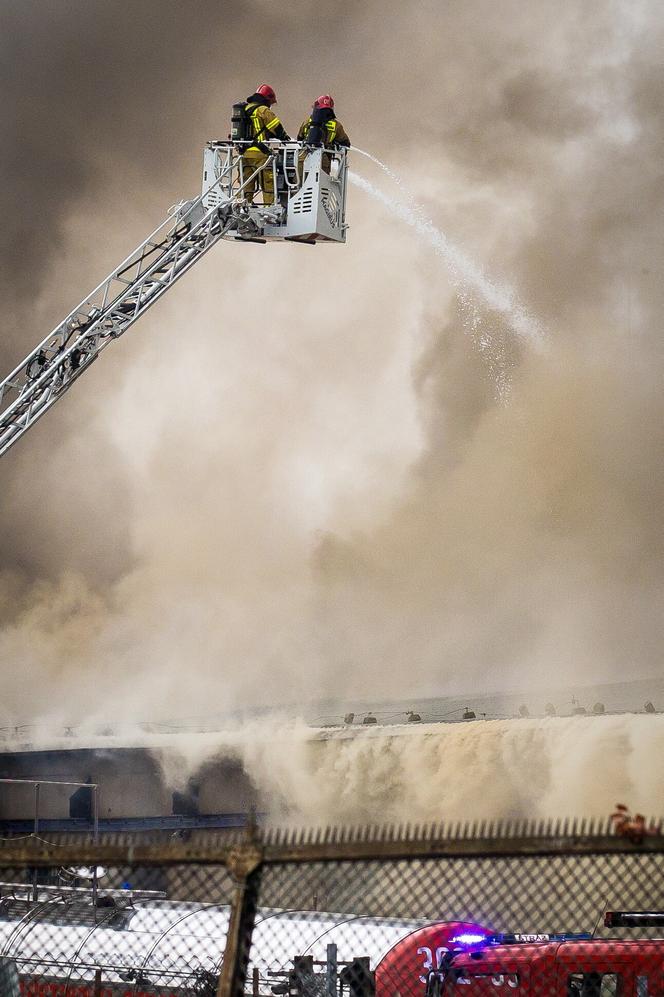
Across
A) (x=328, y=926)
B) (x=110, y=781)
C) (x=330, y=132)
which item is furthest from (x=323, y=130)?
(x=110, y=781)

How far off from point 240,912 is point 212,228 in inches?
401

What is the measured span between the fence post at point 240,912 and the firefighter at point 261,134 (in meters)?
10.2

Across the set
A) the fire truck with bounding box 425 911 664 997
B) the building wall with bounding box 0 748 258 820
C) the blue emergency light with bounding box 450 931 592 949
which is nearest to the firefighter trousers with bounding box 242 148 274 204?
the blue emergency light with bounding box 450 931 592 949

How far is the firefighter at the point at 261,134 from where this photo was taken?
41.8ft

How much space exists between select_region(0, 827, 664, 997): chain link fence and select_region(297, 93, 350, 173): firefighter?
7.39 m

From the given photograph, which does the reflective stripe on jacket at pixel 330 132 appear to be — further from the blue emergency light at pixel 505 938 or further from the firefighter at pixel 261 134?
the blue emergency light at pixel 505 938

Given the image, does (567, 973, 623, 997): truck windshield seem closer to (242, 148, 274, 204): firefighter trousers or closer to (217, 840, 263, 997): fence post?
(217, 840, 263, 997): fence post

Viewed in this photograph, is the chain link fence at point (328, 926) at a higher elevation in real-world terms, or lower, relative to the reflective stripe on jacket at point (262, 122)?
lower

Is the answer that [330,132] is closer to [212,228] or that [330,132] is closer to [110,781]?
[212,228]

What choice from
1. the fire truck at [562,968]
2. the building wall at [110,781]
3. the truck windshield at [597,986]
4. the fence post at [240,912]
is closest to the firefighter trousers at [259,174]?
the fire truck at [562,968]

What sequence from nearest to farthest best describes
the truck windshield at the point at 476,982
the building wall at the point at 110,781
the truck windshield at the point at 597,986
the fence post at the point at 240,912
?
the fence post at the point at 240,912
the truck windshield at the point at 597,986
the truck windshield at the point at 476,982
the building wall at the point at 110,781

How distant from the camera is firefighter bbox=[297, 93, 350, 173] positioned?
12.6 m

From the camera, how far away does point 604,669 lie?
3100 cm

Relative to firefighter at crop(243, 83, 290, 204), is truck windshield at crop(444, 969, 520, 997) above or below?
below
